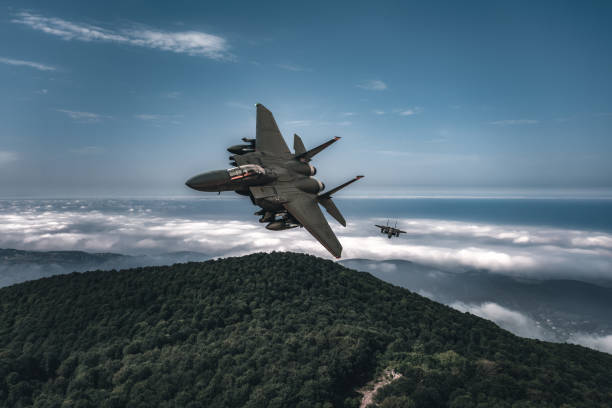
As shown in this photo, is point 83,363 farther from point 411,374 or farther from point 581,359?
point 581,359

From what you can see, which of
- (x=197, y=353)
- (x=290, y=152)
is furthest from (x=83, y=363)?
(x=290, y=152)

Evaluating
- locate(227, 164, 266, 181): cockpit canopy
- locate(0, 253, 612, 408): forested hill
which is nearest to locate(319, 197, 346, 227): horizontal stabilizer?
locate(227, 164, 266, 181): cockpit canopy

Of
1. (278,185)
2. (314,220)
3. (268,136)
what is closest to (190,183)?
(278,185)

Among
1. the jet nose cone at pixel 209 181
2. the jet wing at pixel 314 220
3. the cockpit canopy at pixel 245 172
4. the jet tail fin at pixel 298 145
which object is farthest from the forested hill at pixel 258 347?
the jet nose cone at pixel 209 181

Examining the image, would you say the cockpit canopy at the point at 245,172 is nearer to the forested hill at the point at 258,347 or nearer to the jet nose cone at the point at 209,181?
the jet nose cone at the point at 209,181

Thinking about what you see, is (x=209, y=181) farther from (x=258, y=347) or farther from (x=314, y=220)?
(x=258, y=347)

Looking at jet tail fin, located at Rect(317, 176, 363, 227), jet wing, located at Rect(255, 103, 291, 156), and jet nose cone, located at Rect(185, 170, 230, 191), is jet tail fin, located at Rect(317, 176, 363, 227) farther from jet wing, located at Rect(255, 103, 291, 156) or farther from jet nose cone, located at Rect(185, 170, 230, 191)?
jet nose cone, located at Rect(185, 170, 230, 191)
